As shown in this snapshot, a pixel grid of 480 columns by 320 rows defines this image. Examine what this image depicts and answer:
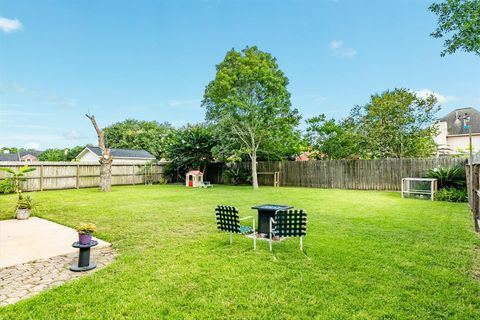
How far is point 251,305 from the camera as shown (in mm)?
2723

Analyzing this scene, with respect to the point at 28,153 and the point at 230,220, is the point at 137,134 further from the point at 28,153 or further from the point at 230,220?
the point at 230,220

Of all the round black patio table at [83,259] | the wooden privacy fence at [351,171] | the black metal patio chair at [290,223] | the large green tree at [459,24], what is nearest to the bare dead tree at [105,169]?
the wooden privacy fence at [351,171]

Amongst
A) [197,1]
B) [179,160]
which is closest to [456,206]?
[197,1]

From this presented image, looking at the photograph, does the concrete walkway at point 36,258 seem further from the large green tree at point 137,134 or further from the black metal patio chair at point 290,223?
the large green tree at point 137,134

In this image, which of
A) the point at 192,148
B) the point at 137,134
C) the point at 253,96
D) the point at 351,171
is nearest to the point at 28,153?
the point at 137,134

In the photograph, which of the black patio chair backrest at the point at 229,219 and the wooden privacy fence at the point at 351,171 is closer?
the black patio chair backrest at the point at 229,219

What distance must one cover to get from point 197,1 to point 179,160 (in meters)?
11.3

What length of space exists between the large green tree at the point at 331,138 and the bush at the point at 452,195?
686cm

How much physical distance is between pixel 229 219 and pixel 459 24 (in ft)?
26.5

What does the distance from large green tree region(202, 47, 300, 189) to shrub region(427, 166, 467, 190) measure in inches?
295

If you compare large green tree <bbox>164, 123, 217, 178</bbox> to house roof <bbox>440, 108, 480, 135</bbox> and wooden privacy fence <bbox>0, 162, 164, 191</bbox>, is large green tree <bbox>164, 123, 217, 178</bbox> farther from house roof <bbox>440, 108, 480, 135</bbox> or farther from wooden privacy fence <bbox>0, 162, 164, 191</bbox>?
house roof <bbox>440, 108, 480, 135</bbox>

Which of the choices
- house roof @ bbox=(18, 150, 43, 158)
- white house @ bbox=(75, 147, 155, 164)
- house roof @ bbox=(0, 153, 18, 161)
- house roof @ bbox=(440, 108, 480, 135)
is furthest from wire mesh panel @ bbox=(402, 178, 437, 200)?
house roof @ bbox=(18, 150, 43, 158)

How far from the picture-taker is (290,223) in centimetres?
429

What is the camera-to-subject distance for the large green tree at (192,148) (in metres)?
20.0
